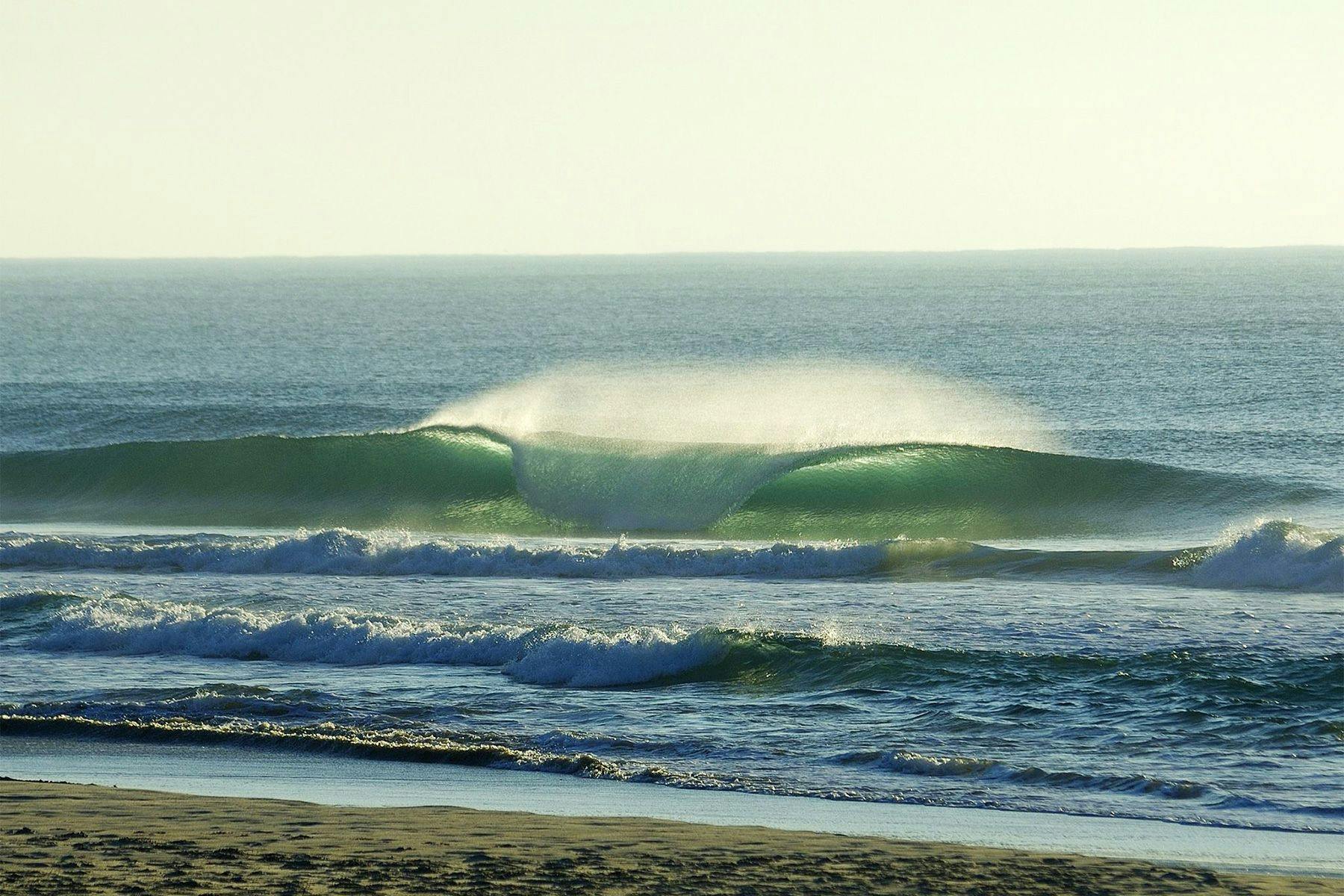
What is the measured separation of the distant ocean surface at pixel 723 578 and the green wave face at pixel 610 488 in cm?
8

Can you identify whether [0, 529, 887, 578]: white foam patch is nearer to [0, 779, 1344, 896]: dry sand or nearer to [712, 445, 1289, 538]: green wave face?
[712, 445, 1289, 538]: green wave face

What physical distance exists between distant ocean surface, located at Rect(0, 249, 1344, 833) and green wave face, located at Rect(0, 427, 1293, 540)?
0.08m

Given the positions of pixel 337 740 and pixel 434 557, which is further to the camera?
pixel 434 557

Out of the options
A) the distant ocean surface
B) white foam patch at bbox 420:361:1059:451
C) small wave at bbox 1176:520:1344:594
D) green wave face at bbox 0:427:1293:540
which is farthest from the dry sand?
white foam patch at bbox 420:361:1059:451

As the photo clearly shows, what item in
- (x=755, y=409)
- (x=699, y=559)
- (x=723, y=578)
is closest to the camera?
(x=723, y=578)

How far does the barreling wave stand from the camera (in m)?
17.0

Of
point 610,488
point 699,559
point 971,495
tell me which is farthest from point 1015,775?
point 971,495

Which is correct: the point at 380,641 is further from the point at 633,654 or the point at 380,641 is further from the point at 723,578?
the point at 723,578

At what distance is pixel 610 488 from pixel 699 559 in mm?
5778

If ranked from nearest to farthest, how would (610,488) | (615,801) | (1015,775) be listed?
(615,801), (1015,775), (610,488)

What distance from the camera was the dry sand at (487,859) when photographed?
6.88 metres

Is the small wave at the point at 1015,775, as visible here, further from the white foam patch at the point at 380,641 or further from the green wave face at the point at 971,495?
the green wave face at the point at 971,495

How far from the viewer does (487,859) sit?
7.36 meters

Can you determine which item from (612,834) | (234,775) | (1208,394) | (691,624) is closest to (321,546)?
(691,624)
